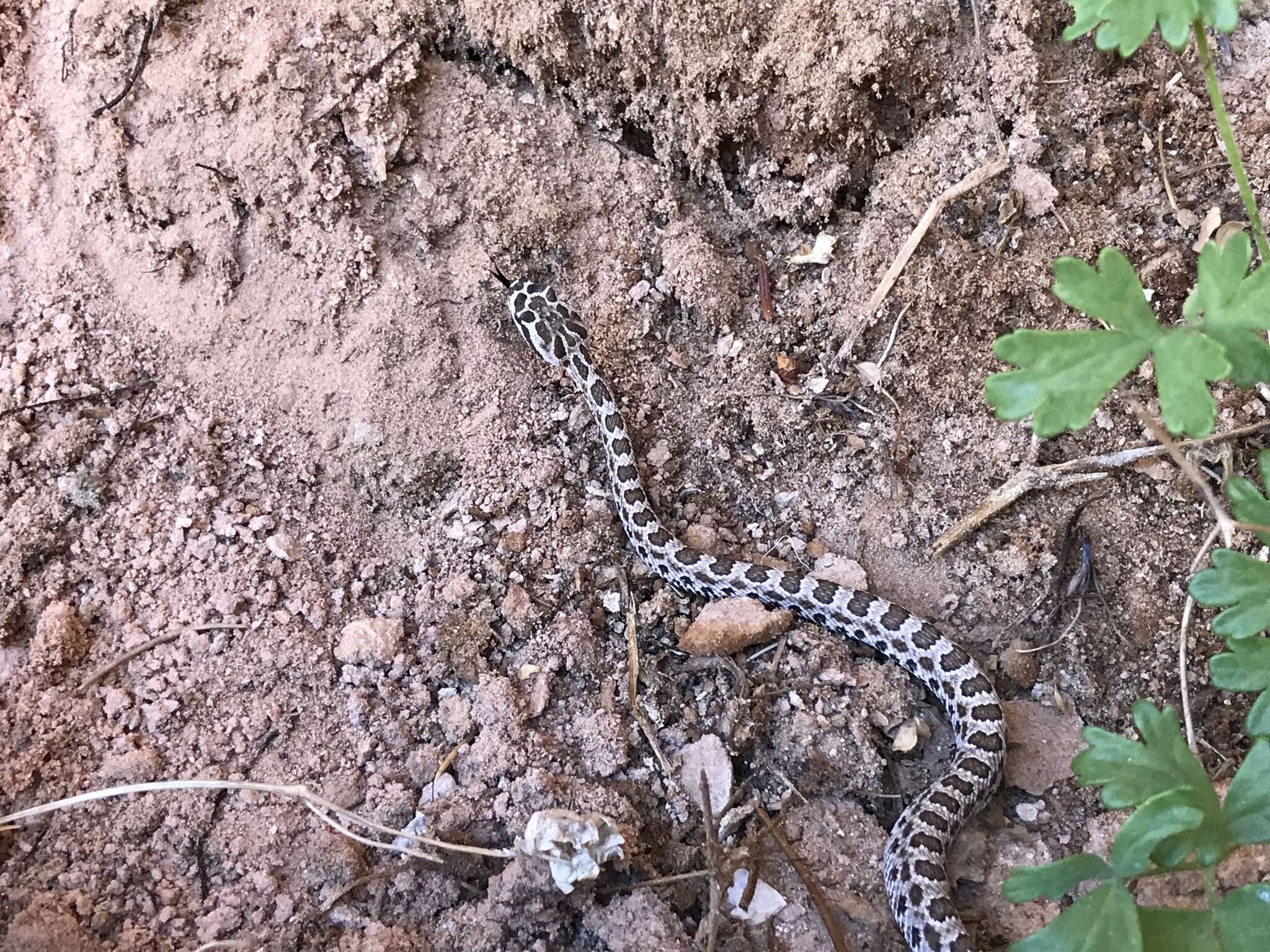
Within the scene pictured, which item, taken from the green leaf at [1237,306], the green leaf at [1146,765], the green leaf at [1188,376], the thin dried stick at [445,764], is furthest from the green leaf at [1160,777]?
the thin dried stick at [445,764]

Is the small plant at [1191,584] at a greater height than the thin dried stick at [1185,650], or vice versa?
the small plant at [1191,584]

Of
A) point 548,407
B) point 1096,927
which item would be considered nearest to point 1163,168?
point 548,407

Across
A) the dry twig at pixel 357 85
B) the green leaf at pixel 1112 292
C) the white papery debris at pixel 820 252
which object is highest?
the dry twig at pixel 357 85

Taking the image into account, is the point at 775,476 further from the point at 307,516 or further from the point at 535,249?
the point at 307,516

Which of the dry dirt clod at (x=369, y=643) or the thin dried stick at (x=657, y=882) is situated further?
the dry dirt clod at (x=369, y=643)

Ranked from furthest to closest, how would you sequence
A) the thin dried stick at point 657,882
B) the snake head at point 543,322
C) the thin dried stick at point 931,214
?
the snake head at point 543,322
the thin dried stick at point 931,214
the thin dried stick at point 657,882

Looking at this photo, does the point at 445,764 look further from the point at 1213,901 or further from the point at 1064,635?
the point at 1064,635

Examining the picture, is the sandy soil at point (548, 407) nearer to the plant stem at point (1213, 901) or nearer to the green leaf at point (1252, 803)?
the plant stem at point (1213, 901)

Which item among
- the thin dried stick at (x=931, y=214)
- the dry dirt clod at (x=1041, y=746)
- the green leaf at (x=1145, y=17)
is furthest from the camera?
the thin dried stick at (x=931, y=214)
